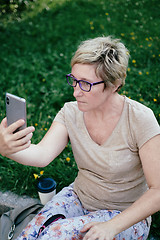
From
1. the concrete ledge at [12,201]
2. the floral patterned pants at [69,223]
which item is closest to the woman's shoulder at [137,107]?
the floral patterned pants at [69,223]

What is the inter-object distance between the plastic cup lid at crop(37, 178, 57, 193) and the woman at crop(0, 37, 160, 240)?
316 mm

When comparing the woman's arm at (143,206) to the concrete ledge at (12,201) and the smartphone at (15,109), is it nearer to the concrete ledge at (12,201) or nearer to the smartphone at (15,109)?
the smartphone at (15,109)

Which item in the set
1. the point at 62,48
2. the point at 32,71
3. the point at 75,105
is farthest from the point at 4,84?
the point at 75,105

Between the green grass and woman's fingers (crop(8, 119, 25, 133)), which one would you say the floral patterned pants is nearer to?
the green grass

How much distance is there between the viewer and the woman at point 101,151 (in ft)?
5.60

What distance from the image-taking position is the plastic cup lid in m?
2.47

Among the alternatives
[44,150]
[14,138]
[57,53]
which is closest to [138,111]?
[44,150]

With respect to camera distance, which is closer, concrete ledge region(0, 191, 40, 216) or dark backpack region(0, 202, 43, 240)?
dark backpack region(0, 202, 43, 240)

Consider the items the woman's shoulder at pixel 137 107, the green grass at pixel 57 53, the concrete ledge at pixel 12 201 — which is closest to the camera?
the woman's shoulder at pixel 137 107

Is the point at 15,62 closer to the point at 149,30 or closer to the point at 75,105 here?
the point at 149,30

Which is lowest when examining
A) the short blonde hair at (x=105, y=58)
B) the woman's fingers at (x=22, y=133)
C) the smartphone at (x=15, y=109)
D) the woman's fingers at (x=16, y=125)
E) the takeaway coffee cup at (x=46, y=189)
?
the takeaway coffee cup at (x=46, y=189)

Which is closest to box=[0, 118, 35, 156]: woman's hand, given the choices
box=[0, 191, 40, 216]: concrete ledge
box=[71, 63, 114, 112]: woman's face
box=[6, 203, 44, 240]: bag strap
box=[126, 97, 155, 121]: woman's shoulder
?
box=[71, 63, 114, 112]: woman's face

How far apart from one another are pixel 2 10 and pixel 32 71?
7.52 ft

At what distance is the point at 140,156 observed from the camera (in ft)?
5.96
